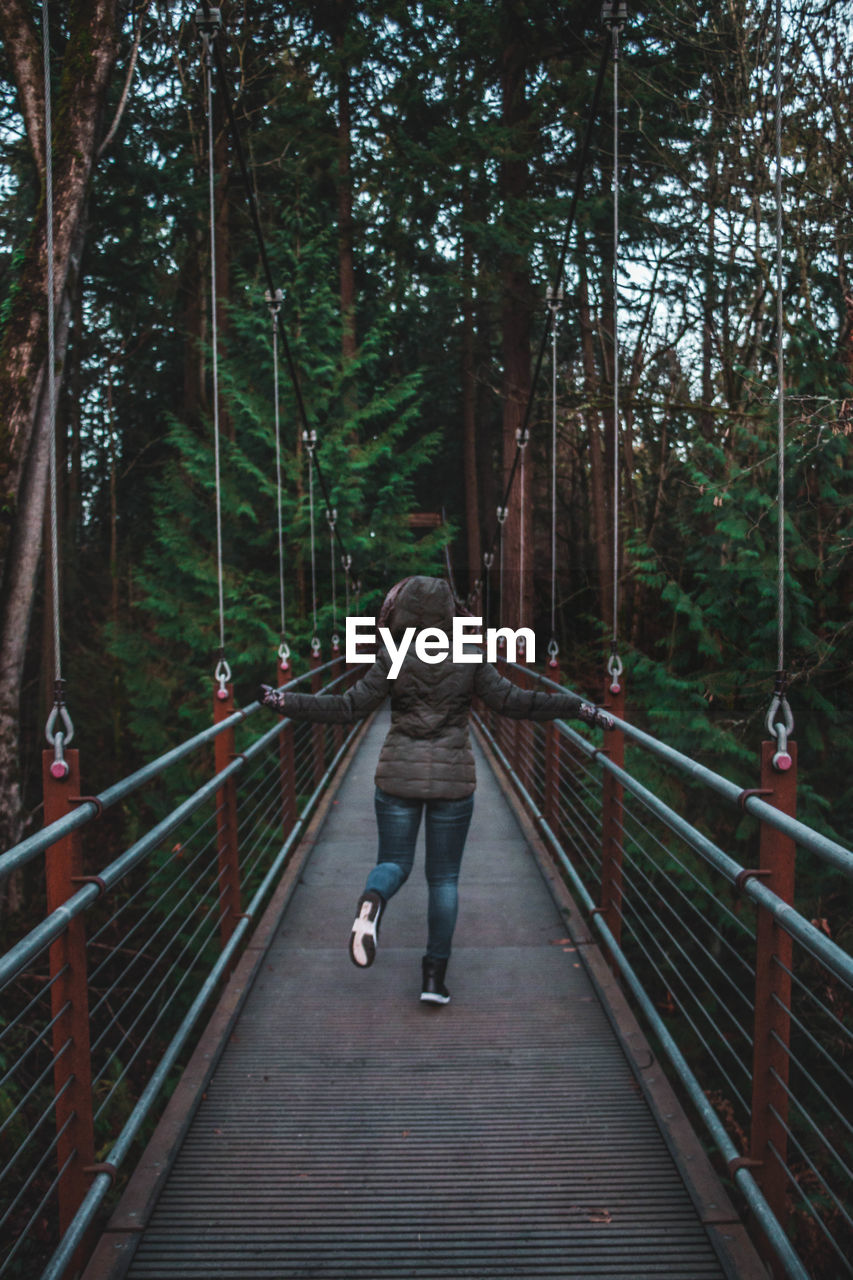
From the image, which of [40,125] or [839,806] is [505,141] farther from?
[839,806]

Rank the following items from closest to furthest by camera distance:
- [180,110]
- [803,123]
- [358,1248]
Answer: [358,1248], [803,123], [180,110]

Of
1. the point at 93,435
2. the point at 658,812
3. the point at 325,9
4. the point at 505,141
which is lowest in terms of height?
the point at 658,812

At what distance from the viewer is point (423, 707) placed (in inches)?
129

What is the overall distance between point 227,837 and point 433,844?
0.90 m

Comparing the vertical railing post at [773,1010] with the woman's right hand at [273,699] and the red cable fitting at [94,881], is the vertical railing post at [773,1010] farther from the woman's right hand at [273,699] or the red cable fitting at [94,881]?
the woman's right hand at [273,699]

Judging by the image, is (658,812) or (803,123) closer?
(658,812)

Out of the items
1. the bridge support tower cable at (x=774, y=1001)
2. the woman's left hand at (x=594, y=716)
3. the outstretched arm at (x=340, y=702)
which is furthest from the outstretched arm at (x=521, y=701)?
the bridge support tower cable at (x=774, y=1001)

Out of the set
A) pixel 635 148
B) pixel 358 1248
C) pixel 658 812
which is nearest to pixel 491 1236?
pixel 358 1248

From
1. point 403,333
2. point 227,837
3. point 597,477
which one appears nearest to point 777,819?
point 227,837

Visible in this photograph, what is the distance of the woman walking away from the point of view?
3.27m

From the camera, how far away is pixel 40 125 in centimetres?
792

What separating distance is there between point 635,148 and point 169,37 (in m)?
5.48

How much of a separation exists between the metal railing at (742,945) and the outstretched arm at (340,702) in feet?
2.78

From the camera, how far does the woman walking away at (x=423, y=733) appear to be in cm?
327
